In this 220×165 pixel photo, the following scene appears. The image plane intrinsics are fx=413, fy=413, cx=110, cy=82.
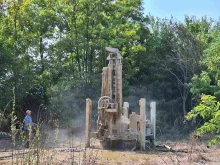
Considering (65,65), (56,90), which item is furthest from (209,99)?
(65,65)

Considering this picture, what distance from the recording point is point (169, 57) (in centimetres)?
2556

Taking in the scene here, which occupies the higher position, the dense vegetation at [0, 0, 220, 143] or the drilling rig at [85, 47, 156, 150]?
the dense vegetation at [0, 0, 220, 143]

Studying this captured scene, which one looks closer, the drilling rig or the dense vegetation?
the drilling rig

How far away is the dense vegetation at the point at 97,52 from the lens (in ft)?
75.8

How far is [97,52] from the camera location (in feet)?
81.6

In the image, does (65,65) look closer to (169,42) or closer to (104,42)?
(104,42)

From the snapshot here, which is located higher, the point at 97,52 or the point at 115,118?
the point at 97,52

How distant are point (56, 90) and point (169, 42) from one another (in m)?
7.90

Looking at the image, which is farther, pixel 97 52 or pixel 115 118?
pixel 97 52

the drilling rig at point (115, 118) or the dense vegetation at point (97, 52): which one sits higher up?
the dense vegetation at point (97, 52)

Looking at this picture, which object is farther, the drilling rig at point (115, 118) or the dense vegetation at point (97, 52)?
the dense vegetation at point (97, 52)

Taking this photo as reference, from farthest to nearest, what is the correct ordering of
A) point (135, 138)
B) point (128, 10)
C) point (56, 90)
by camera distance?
point (128, 10), point (56, 90), point (135, 138)

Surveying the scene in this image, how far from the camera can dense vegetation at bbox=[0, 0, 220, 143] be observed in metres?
23.1

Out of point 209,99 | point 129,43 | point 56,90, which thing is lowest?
point 209,99
